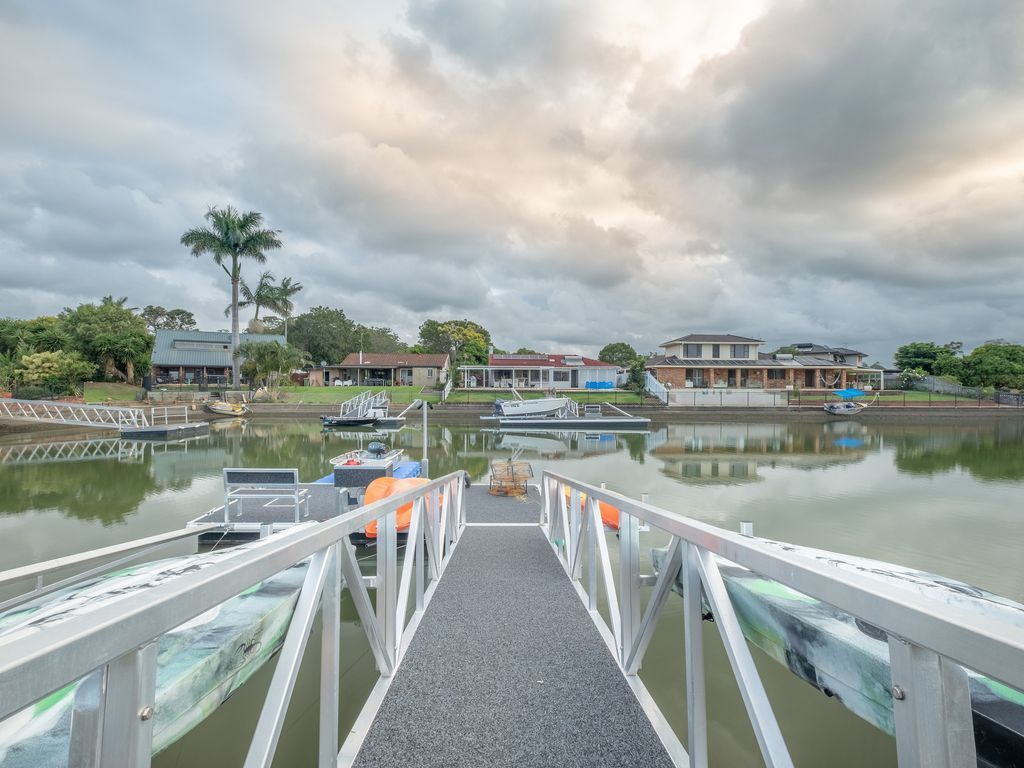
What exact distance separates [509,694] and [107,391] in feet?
135

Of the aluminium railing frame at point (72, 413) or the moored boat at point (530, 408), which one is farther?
the moored boat at point (530, 408)

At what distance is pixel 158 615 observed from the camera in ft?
2.89

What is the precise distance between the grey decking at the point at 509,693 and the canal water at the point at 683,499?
3.31 ft

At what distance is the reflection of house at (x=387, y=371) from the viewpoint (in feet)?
146

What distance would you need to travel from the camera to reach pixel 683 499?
1073 cm

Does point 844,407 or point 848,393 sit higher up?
point 848,393

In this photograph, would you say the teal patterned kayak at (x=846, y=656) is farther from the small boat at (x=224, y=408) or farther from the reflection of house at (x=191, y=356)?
the reflection of house at (x=191, y=356)

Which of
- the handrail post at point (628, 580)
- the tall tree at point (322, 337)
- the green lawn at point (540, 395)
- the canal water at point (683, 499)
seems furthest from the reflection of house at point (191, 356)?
the handrail post at point (628, 580)

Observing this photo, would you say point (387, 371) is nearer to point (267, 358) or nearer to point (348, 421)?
point (267, 358)

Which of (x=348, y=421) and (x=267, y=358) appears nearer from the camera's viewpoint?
(x=348, y=421)

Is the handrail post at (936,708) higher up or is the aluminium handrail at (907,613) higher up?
the aluminium handrail at (907,613)

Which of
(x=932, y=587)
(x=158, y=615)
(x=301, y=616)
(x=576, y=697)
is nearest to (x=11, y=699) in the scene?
(x=158, y=615)

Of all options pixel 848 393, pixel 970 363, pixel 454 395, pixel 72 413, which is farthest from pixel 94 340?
pixel 970 363

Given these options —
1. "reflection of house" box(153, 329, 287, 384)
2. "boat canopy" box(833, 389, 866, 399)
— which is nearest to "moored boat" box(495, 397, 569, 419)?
"reflection of house" box(153, 329, 287, 384)
